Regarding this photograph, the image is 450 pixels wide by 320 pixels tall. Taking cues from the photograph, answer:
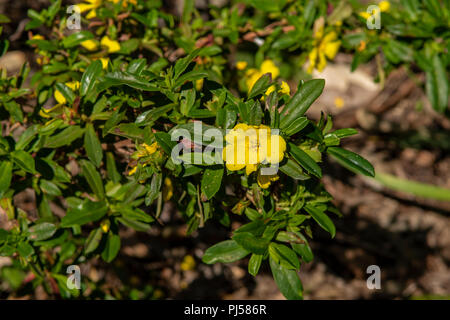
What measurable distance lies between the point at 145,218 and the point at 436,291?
2.30m

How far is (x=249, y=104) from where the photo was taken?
3.49 ft

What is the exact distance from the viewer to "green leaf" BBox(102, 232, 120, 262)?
1394 millimetres

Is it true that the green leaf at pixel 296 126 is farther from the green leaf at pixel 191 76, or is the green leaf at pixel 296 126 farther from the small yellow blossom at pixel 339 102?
the small yellow blossom at pixel 339 102

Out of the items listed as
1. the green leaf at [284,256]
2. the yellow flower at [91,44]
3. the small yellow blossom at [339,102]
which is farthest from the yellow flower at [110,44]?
the small yellow blossom at [339,102]

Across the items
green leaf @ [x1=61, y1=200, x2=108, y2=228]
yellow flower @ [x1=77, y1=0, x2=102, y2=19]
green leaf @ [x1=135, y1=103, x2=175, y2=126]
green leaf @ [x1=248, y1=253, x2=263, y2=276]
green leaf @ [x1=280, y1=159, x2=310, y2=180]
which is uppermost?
yellow flower @ [x1=77, y1=0, x2=102, y2=19]

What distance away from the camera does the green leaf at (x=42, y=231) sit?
1358 mm

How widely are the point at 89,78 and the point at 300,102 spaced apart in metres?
0.68

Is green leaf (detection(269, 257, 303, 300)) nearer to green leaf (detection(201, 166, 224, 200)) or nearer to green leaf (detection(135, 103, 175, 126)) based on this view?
green leaf (detection(201, 166, 224, 200))

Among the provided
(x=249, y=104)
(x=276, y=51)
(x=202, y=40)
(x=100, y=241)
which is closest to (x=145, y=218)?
(x=100, y=241)

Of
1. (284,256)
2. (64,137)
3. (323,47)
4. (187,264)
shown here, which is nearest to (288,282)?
(284,256)

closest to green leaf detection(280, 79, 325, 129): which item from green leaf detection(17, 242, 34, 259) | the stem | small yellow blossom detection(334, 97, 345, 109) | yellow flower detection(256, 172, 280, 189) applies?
yellow flower detection(256, 172, 280, 189)

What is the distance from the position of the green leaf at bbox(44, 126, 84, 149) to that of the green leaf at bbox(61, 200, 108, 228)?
0.69ft

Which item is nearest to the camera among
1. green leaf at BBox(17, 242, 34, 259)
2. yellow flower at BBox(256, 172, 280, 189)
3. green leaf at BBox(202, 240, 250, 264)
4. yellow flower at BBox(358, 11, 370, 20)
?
yellow flower at BBox(256, 172, 280, 189)
